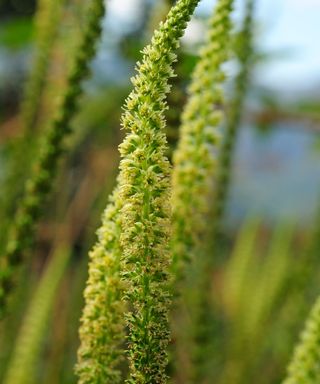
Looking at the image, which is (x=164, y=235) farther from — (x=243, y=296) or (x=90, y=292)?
(x=243, y=296)

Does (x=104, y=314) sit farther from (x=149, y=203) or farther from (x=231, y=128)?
(x=231, y=128)

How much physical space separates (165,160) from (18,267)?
0.57m

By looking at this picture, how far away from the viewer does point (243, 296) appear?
111 inches

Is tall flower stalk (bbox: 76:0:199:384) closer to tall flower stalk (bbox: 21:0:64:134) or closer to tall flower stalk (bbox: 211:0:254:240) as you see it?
tall flower stalk (bbox: 211:0:254:240)

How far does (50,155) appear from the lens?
1251 millimetres

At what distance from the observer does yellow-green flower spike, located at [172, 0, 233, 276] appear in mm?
1139

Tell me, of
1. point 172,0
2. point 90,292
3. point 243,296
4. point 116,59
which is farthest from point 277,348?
point 90,292

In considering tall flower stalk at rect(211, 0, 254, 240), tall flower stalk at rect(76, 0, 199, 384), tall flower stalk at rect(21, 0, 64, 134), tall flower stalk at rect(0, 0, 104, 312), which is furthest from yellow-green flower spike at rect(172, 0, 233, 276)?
tall flower stalk at rect(21, 0, 64, 134)

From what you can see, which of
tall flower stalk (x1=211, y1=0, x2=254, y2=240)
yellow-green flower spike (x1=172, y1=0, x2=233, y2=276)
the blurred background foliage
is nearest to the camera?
yellow-green flower spike (x1=172, y1=0, x2=233, y2=276)

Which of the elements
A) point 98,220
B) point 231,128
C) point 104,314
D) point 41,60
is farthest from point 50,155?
point 98,220

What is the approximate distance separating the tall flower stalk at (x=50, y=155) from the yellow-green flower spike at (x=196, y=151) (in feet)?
0.59

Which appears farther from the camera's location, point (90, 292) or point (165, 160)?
point (90, 292)

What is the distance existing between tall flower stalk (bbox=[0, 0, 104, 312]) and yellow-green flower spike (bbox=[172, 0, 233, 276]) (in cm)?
18

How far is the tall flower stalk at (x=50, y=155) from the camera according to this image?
3.94 ft
